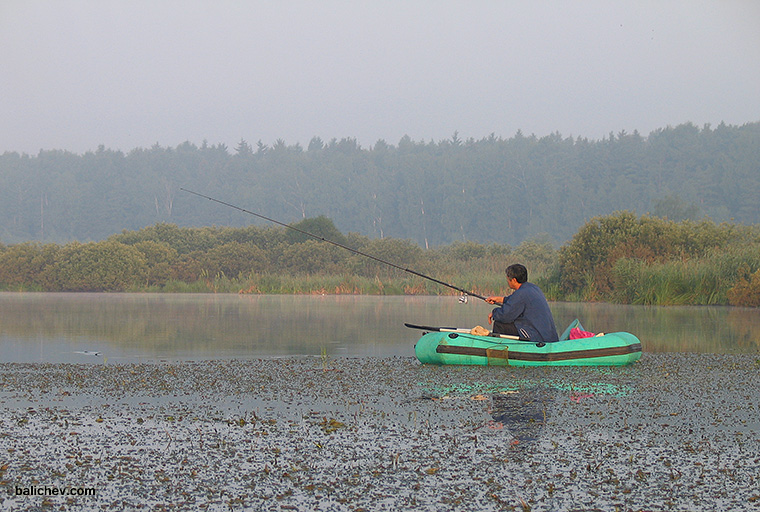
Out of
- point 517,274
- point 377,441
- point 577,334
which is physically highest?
point 517,274

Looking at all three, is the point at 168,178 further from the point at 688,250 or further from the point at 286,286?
the point at 688,250

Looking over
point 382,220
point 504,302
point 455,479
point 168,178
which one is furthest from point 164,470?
point 168,178

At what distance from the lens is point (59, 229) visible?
405 feet

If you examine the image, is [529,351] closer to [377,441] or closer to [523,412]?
[523,412]

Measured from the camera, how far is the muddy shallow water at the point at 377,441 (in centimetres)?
488

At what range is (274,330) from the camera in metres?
17.2

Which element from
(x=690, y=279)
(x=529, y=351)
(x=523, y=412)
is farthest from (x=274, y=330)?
(x=690, y=279)

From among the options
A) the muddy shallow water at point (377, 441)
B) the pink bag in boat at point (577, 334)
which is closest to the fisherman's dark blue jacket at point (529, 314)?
the pink bag in boat at point (577, 334)

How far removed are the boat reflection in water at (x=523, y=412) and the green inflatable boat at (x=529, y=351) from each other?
174 cm

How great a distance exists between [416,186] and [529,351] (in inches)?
4529

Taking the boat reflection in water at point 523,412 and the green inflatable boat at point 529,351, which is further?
the green inflatable boat at point 529,351

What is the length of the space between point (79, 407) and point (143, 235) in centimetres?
5131

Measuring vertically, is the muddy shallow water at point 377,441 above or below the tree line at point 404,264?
below

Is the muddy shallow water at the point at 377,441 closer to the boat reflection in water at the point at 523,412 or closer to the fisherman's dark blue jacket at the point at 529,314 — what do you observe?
the boat reflection in water at the point at 523,412
